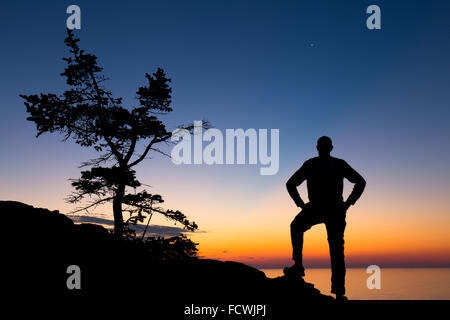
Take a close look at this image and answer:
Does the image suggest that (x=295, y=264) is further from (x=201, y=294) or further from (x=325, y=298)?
(x=201, y=294)

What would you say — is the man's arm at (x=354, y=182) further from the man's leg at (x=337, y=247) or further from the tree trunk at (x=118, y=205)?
the tree trunk at (x=118, y=205)

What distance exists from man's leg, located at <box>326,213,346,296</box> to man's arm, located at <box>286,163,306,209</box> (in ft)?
2.51

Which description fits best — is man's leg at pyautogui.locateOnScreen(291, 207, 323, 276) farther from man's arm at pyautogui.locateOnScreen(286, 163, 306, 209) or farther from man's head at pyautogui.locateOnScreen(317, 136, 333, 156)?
man's head at pyautogui.locateOnScreen(317, 136, 333, 156)

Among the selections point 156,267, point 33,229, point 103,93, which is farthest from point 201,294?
point 103,93

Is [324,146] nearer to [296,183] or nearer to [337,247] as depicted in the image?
[296,183]

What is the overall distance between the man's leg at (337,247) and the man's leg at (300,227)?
0.96 ft

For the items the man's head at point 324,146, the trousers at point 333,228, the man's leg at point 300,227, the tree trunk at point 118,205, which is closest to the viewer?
the trousers at point 333,228

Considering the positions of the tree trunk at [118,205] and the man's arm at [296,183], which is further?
the tree trunk at [118,205]

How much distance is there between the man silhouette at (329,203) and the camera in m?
6.83

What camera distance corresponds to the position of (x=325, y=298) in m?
7.37

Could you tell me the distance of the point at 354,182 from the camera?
6.97 meters

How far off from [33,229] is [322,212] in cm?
759

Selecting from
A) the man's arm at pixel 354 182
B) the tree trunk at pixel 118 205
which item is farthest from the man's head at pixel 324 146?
the tree trunk at pixel 118 205

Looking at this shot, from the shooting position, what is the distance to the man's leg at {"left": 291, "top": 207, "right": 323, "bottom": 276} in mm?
6930
